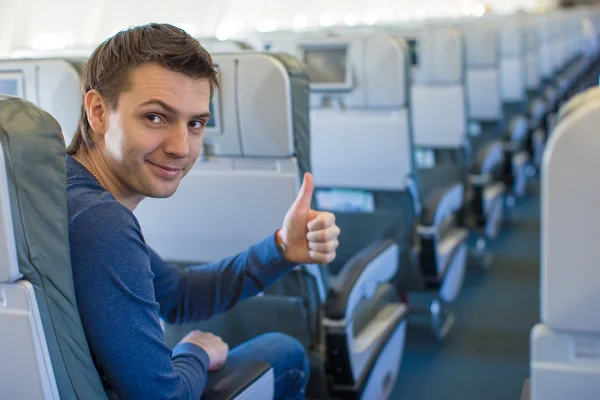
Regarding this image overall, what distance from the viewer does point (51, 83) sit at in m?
2.22

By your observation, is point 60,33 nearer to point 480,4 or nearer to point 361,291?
point 361,291

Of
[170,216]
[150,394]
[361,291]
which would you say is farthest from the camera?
[361,291]

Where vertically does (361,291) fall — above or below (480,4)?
below

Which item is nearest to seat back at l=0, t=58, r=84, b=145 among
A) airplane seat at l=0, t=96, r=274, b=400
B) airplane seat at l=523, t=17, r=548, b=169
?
airplane seat at l=0, t=96, r=274, b=400

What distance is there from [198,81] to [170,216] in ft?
3.05

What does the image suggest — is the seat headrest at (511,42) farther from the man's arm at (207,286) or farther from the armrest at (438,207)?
the man's arm at (207,286)

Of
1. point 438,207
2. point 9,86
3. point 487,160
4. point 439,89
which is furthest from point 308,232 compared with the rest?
point 487,160

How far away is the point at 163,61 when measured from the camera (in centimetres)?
152

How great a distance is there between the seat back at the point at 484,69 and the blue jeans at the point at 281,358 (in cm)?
368

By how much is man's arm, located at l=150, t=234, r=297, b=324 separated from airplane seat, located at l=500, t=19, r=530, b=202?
13.8 ft

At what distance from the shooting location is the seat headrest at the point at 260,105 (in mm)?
2172

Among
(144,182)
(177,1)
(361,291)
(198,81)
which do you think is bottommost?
(361,291)

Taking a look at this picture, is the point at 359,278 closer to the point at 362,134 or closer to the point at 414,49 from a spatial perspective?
the point at 362,134

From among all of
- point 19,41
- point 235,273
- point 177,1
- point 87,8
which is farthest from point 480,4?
point 235,273
